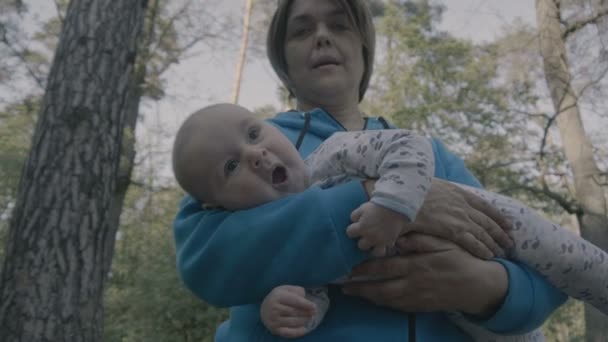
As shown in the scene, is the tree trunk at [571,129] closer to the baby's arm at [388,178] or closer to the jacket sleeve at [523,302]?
the jacket sleeve at [523,302]

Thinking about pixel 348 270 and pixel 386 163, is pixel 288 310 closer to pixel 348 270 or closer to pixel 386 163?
pixel 348 270

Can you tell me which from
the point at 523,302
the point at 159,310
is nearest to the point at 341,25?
the point at 523,302

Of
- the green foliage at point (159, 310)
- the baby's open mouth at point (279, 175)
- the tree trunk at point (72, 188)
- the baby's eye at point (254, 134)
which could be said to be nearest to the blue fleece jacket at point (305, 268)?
the baby's open mouth at point (279, 175)

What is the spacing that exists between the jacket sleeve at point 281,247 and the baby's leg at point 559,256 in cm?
46

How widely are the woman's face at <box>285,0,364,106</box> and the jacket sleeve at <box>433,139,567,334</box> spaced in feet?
2.84

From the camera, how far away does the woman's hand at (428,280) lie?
1.15 meters

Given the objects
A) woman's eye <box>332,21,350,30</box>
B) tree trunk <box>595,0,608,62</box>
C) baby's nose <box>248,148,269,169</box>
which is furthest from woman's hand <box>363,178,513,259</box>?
tree trunk <box>595,0,608,62</box>

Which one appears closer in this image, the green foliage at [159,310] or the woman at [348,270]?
the woman at [348,270]

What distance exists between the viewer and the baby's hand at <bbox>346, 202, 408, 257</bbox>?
1027mm

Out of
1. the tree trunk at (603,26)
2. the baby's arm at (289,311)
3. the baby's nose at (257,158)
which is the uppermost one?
the tree trunk at (603,26)

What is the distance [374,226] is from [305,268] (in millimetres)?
180

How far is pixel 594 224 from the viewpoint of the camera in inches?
277

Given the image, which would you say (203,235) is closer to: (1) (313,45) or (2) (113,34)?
(1) (313,45)

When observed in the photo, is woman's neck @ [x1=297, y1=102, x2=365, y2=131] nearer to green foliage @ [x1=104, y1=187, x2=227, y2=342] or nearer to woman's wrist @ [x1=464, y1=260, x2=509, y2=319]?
woman's wrist @ [x1=464, y1=260, x2=509, y2=319]
